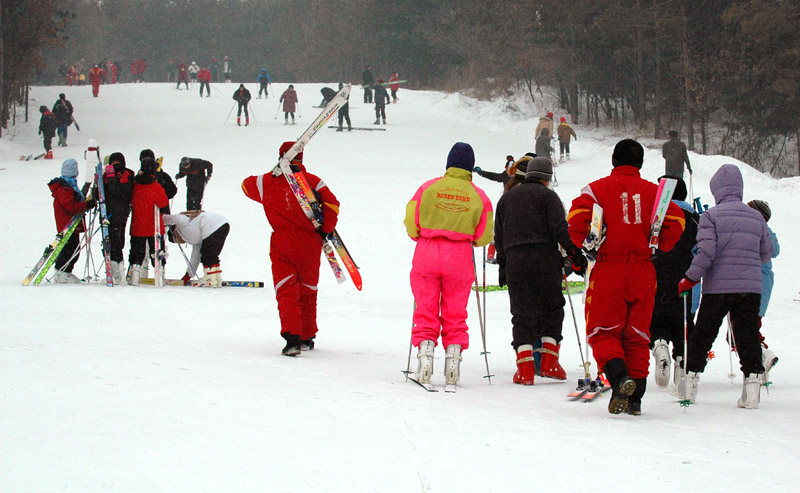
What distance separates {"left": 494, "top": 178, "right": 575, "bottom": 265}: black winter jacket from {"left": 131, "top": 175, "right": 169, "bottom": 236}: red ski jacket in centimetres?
596

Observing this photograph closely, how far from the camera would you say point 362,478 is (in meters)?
3.75

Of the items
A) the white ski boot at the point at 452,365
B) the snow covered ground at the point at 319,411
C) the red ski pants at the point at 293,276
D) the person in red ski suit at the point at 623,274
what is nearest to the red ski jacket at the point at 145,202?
the snow covered ground at the point at 319,411

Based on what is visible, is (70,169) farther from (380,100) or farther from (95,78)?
(95,78)

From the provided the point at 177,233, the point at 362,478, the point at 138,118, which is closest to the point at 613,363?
the point at 362,478

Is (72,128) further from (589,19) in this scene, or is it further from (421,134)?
(589,19)

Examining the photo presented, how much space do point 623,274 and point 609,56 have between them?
3444cm

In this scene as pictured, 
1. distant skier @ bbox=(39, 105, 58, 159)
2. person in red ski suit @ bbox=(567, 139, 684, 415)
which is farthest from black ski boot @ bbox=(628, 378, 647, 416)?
distant skier @ bbox=(39, 105, 58, 159)

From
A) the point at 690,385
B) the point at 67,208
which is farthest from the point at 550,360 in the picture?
the point at 67,208

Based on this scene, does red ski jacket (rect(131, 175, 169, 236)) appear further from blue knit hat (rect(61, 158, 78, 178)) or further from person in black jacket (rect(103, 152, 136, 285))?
blue knit hat (rect(61, 158, 78, 178))

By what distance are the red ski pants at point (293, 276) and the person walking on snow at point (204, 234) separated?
4.45 meters

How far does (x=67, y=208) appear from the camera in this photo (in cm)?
1113

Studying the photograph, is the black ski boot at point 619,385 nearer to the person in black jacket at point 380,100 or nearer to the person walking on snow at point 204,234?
the person walking on snow at point 204,234

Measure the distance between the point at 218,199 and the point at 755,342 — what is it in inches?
609

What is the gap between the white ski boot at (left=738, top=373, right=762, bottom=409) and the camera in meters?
5.74
